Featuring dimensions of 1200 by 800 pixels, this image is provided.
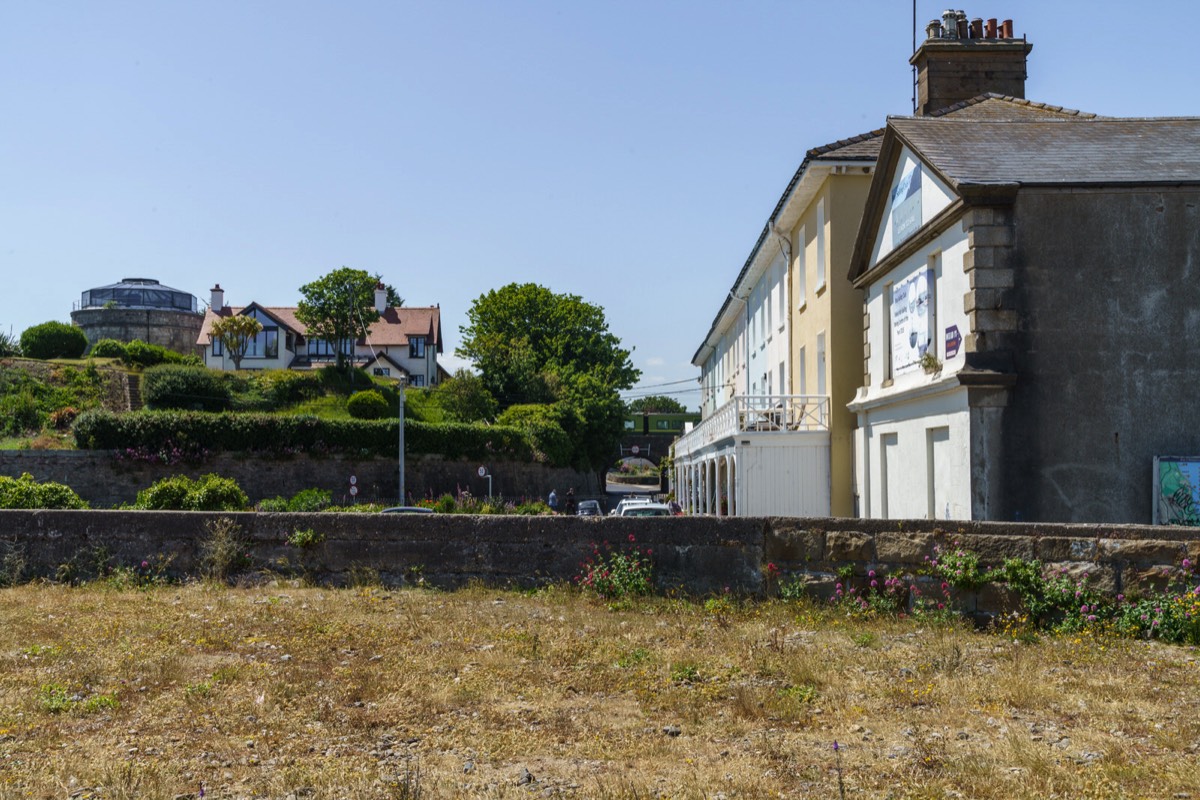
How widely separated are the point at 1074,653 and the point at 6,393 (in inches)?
1934

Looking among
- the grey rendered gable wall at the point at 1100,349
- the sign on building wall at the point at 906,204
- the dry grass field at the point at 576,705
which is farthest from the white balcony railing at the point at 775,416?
the dry grass field at the point at 576,705

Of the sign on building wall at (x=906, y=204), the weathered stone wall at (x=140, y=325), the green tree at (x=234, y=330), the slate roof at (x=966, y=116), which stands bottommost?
the sign on building wall at (x=906, y=204)

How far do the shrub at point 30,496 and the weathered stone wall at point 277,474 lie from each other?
25.1m

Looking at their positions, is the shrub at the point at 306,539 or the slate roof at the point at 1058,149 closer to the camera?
the shrub at the point at 306,539

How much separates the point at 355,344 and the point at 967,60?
180 feet

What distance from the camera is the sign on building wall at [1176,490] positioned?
12281mm

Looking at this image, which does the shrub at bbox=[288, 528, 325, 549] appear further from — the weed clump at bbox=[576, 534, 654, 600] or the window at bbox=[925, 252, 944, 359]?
the window at bbox=[925, 252, 944, 359]

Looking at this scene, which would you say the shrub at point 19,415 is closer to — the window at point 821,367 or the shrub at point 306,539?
the window at point 821,367

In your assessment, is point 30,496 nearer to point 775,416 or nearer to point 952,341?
point 952,341

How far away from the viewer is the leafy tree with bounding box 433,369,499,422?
194ft

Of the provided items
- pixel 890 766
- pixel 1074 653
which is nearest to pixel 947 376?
pixel 1074 653

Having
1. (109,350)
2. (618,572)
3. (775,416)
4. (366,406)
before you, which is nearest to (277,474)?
(366,406)

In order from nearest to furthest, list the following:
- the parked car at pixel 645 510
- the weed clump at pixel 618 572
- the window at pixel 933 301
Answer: the weed clump at pixel 618 572 < the window at pixel 933 301 < the parked car at pixel 645 510

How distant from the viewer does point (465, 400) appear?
59.1m
